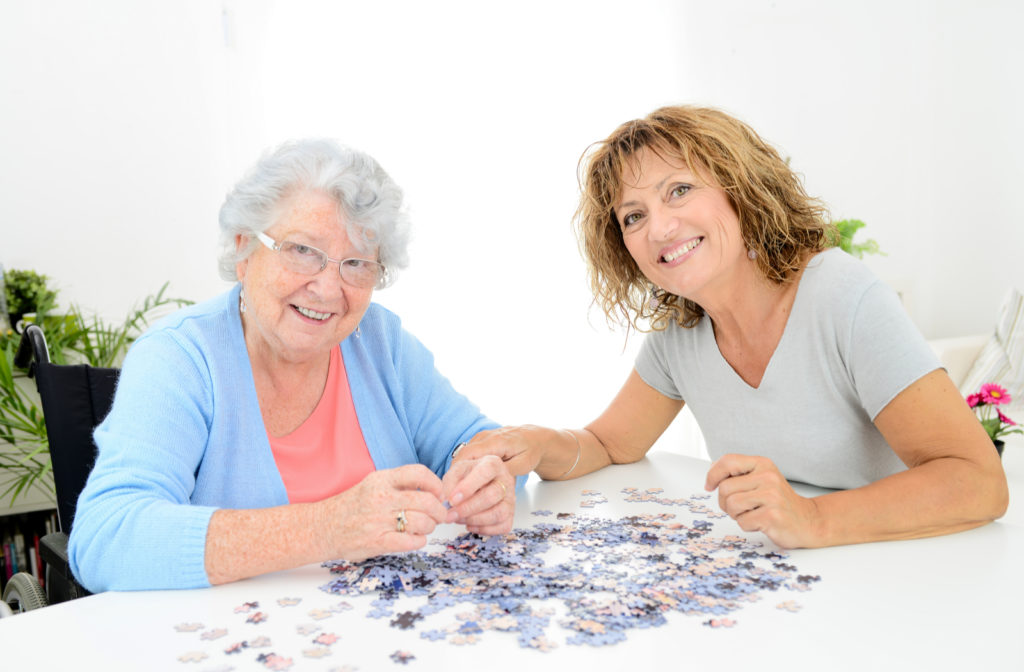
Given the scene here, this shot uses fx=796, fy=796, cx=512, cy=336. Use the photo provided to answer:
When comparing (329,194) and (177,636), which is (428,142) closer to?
(329,194)

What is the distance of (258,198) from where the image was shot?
5.84 ft

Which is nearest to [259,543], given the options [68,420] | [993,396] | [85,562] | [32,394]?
[85,562]

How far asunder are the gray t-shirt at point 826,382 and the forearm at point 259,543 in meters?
1.10

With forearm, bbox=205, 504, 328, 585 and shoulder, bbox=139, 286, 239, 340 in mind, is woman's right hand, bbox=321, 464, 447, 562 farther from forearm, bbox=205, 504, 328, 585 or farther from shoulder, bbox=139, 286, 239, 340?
shoulder, bbox=139, 286, 239, 340

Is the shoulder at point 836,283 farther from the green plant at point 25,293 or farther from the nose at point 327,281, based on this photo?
the green plant at point 25,293

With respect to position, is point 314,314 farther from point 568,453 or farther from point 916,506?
point 916,506

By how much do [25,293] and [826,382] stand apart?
367cm

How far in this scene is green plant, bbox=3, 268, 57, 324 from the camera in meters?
3.81

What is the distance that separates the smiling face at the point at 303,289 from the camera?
1784 millimetres

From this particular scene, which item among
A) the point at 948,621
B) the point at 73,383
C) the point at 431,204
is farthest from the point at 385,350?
the point at 431,204

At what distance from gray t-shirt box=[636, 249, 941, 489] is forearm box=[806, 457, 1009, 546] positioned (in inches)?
8.1

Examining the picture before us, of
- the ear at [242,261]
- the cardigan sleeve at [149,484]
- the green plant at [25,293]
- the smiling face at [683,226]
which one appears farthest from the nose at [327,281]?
the green plant at [25,293]

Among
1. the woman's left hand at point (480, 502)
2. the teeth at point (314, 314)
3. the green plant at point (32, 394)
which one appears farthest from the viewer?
the green plant at point (32, 394)

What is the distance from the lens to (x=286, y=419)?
6.40 feet
